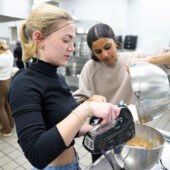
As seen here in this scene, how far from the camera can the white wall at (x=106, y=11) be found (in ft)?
13.5

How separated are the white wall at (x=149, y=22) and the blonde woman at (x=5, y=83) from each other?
310 cm

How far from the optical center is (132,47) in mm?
4078

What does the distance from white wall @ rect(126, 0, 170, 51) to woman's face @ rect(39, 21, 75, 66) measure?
3745 mm

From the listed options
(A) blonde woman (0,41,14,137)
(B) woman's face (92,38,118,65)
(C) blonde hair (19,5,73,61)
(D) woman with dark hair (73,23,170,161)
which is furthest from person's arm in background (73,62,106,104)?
(A) blonde woman (0,41,14,137)

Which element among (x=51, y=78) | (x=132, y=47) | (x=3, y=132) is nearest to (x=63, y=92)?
(x=51, y=78)

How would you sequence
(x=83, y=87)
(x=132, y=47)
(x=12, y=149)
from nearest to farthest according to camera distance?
(x=83, y=87)
(x=12, y=149)
(x=132, y=47)

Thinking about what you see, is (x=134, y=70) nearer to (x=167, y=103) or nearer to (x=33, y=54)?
(x=167, y=103)

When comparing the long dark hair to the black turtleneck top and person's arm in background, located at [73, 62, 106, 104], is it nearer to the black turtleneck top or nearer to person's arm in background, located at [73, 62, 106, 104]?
person's arm in background, located at [73, 62, 106, 104]

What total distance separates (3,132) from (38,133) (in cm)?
242

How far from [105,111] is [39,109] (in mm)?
228

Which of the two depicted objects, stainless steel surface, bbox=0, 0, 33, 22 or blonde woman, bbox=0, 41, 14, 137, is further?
blonde woman, bbox=0, 41, 14, 137

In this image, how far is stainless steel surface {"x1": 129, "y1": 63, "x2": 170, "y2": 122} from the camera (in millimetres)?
518

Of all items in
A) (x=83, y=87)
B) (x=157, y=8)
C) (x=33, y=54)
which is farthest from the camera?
(x=157, y=8)

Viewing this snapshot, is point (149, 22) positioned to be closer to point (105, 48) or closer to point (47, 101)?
point (105, 48)
